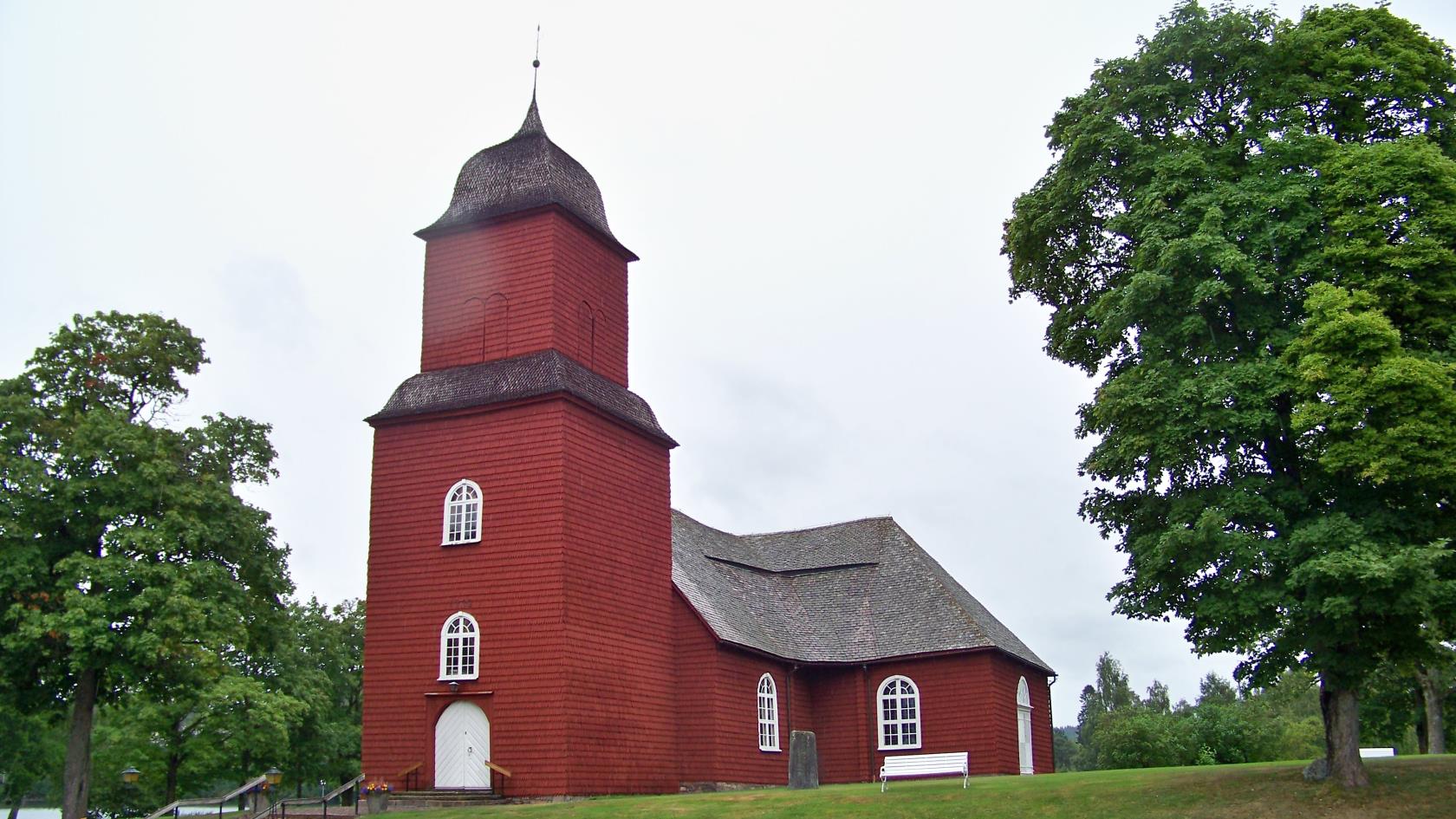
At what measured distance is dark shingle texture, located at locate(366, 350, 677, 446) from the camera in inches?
1071

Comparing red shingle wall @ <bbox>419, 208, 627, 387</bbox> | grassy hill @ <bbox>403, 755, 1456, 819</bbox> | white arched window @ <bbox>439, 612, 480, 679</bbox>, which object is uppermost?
red shingle wall @ <bbox>419, 208, 627, 387</bbox>

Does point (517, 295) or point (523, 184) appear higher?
point (523, 184)

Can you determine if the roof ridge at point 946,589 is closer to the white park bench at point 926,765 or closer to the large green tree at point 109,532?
the white park bench at point 926,765

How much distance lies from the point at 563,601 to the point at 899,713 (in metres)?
13.3

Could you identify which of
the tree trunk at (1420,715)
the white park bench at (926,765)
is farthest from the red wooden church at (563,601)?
the tree trunk at (1420,715)

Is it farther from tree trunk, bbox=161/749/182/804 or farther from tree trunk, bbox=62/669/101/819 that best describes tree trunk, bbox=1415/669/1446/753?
tree trunk, bbox=161/749/182/804

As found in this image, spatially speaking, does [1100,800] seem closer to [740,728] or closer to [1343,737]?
[1343,737]

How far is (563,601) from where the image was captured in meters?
25.6

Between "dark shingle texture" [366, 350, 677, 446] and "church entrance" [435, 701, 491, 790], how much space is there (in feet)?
23.1

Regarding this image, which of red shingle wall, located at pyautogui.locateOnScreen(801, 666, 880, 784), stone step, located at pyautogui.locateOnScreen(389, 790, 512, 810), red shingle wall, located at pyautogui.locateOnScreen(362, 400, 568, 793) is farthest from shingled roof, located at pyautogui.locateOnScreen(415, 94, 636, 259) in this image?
red shingle wall, located at pyautogui.locateOnScreen(801, 666, 880, 784)

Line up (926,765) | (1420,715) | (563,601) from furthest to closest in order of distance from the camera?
1. (1420,715)
2. (563,601)
3. (926,765)

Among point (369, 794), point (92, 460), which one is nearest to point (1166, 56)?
point (369, 794)

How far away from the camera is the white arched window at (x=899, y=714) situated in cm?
3416

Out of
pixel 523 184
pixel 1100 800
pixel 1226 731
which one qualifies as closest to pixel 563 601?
pixel 523 184
